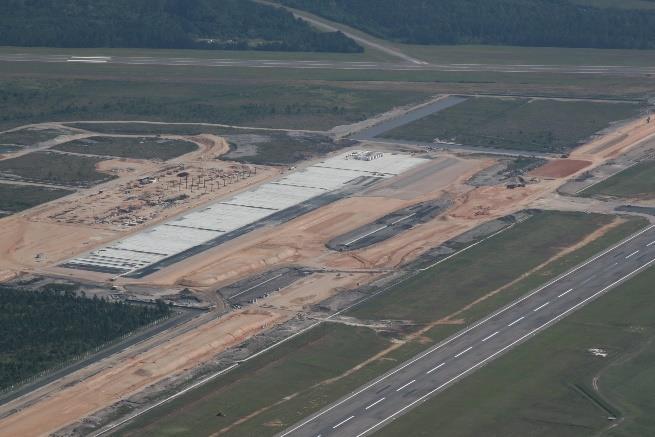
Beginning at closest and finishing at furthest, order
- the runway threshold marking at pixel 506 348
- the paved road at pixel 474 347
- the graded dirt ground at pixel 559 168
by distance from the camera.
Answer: the paved road at pixel 474 347
the runway threshold marking at pixel 506 348
the graded dirt ground at pixel 559 168

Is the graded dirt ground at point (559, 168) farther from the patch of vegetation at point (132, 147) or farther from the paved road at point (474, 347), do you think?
the patch of vegetation at point (132, 147)

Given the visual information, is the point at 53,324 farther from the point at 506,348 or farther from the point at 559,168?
the point at 559,168

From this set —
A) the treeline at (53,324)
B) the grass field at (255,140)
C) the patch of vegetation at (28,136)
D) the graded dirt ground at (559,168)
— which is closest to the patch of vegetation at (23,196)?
the grass field at (255,140)

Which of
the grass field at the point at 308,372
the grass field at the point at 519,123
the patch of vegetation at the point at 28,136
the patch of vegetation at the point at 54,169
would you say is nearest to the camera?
the grass field at the point at 308,372

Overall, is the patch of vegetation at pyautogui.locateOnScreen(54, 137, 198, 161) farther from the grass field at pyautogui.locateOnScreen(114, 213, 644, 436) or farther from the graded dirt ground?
the grass field at pyautogui.locateOnScreen(114, 213, 644, 436)

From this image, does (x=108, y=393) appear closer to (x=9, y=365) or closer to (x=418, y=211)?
(x=9, y=365)

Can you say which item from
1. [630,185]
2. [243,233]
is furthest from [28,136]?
[630,185]

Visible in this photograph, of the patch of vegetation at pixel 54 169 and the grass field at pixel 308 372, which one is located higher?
the grass field at pixel 308 372

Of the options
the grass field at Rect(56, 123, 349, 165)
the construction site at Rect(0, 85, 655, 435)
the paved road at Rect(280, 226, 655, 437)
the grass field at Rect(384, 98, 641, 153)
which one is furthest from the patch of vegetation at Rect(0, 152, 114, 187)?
the paved road at Rect(280, 226, 655, 437)
